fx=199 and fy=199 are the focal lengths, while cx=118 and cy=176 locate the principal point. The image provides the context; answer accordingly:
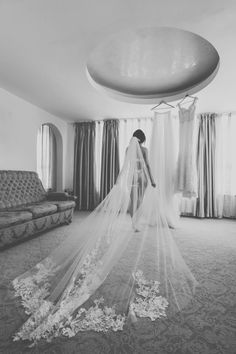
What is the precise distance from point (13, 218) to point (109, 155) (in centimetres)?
A: 304

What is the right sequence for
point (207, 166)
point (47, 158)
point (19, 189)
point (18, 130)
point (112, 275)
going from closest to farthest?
point (112, 275) < point (19, 189) < point (18, 130) < point (207, 166) < point (47, 158)

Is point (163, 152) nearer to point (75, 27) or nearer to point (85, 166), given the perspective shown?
point (75, 27)

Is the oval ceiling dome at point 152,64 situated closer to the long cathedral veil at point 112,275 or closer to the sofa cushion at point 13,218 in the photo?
the long cathedral veil at point 112,275

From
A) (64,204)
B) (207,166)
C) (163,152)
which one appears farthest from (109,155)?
(163,152)

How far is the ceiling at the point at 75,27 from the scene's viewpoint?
5.23 feet

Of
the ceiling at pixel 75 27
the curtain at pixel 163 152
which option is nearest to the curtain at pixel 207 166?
the ceiling at pixel 75 27

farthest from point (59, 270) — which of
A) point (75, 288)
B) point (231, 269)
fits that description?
point (231, 269)

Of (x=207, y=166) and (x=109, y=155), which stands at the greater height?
(x=109, y=155)

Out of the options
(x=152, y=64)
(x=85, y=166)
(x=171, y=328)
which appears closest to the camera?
(x=171, y=328)

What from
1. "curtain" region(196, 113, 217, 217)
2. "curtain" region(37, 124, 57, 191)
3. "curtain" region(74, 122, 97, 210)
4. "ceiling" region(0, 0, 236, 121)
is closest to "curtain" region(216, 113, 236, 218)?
"curtain" region(196, 113, 217, 217)

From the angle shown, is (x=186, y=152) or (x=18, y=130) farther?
(x=18, y=130)

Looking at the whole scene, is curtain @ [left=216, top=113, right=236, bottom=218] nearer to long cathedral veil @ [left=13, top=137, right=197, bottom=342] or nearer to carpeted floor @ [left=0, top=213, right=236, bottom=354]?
carpeted floor @ [left=0, top=213, right=236, bottom=354]

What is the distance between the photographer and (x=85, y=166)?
17.3 ft

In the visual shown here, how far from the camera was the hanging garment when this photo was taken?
7.25 feet
